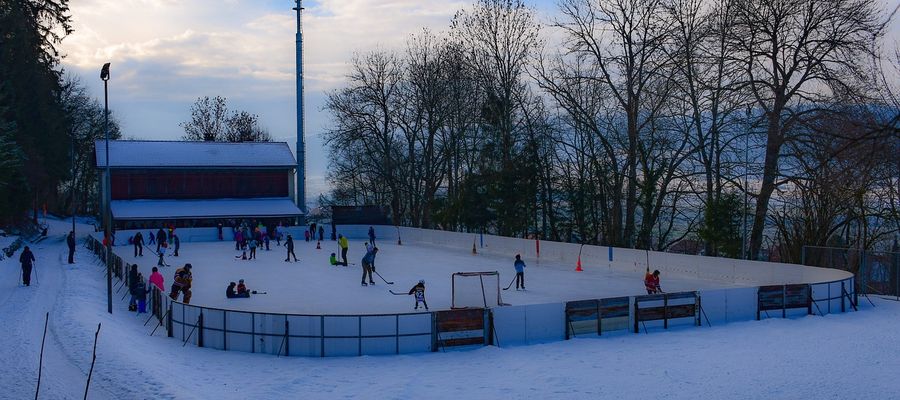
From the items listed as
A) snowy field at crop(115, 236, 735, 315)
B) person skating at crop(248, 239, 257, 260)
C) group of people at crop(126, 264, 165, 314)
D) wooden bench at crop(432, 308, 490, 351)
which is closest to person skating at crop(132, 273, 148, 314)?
group of people at crop(126, 264, 165, 314)

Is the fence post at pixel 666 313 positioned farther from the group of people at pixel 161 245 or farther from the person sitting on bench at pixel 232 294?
the group of people at pixel 161 245

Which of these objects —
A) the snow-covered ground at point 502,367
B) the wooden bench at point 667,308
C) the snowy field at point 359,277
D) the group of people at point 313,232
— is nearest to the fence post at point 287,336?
the snow-covered ground at point 502,367

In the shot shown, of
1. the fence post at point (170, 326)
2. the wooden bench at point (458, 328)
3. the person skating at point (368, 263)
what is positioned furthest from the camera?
the person skating at point (368, 263)

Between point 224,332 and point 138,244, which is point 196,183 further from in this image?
point 224,332

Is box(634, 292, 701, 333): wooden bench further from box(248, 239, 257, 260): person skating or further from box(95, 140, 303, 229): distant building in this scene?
box(95, 140, 303, 229): distant building

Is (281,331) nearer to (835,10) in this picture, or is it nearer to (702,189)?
(835,10)

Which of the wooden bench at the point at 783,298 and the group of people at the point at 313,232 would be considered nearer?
the wooden bench at the point at 783,298

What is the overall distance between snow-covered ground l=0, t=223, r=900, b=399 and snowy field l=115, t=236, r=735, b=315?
5060 millimetres

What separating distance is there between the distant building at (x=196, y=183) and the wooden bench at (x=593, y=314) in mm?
42140

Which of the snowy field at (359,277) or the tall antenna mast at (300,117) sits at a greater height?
the tall antenna mast at (300,117)

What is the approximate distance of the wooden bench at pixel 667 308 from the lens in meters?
20.9

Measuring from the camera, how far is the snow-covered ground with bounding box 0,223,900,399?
15.0 meters

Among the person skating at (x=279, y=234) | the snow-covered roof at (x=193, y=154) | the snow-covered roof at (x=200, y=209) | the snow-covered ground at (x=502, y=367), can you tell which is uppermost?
the snow-covered roof at (x=193, y=154)

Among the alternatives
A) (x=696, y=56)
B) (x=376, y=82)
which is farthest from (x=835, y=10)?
(x=376, y=82)
